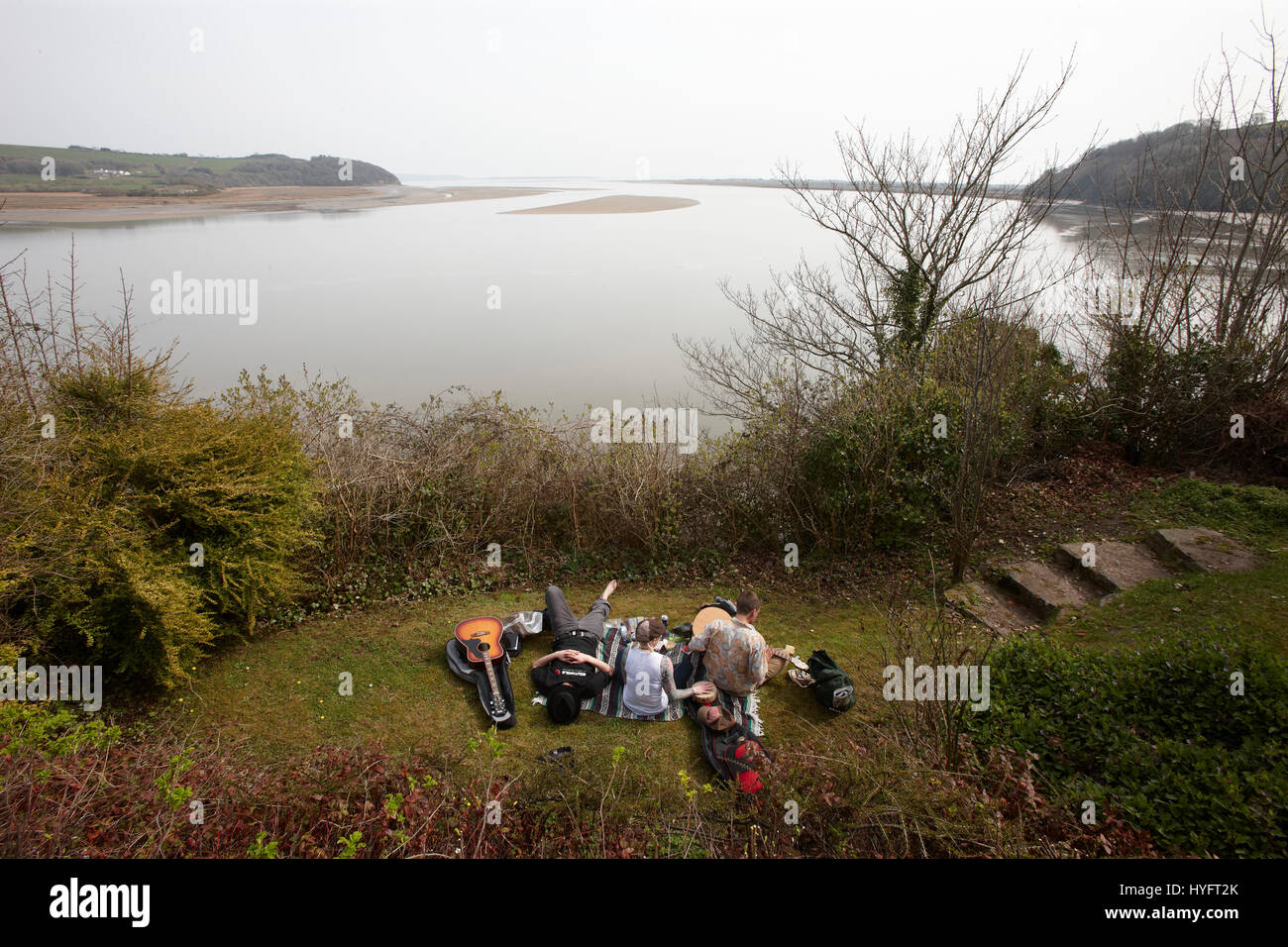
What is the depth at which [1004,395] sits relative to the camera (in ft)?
32.7

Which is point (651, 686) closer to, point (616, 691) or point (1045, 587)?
point (616, 691)

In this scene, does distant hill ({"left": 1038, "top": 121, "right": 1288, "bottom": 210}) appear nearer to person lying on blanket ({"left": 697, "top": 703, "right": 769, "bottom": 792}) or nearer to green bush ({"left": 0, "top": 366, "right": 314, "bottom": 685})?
person lying on blanket ({"left": 697, "top": 703, "right": 769, "bottom": 792})

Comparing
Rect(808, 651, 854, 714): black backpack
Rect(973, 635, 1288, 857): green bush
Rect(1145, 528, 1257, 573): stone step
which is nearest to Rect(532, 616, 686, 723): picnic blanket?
Rect(808, 651, 854, 714): black backpack

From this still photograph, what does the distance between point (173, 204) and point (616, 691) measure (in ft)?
Answer: 158

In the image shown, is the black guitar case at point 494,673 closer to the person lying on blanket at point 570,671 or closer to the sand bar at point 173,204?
the person lying on blanket at point 570,671

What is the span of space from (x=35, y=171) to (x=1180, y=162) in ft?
138

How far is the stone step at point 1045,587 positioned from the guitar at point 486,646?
20.8 ft

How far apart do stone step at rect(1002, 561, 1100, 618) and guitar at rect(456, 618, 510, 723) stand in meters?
6.35

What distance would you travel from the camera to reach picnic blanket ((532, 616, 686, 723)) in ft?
20.2

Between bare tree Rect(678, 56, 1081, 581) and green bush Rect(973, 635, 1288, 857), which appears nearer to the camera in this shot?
green bush Rect(973, 635, 1288, 857)

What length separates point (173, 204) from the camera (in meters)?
39.4

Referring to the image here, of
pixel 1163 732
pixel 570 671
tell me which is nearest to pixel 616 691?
pixel 570 671
